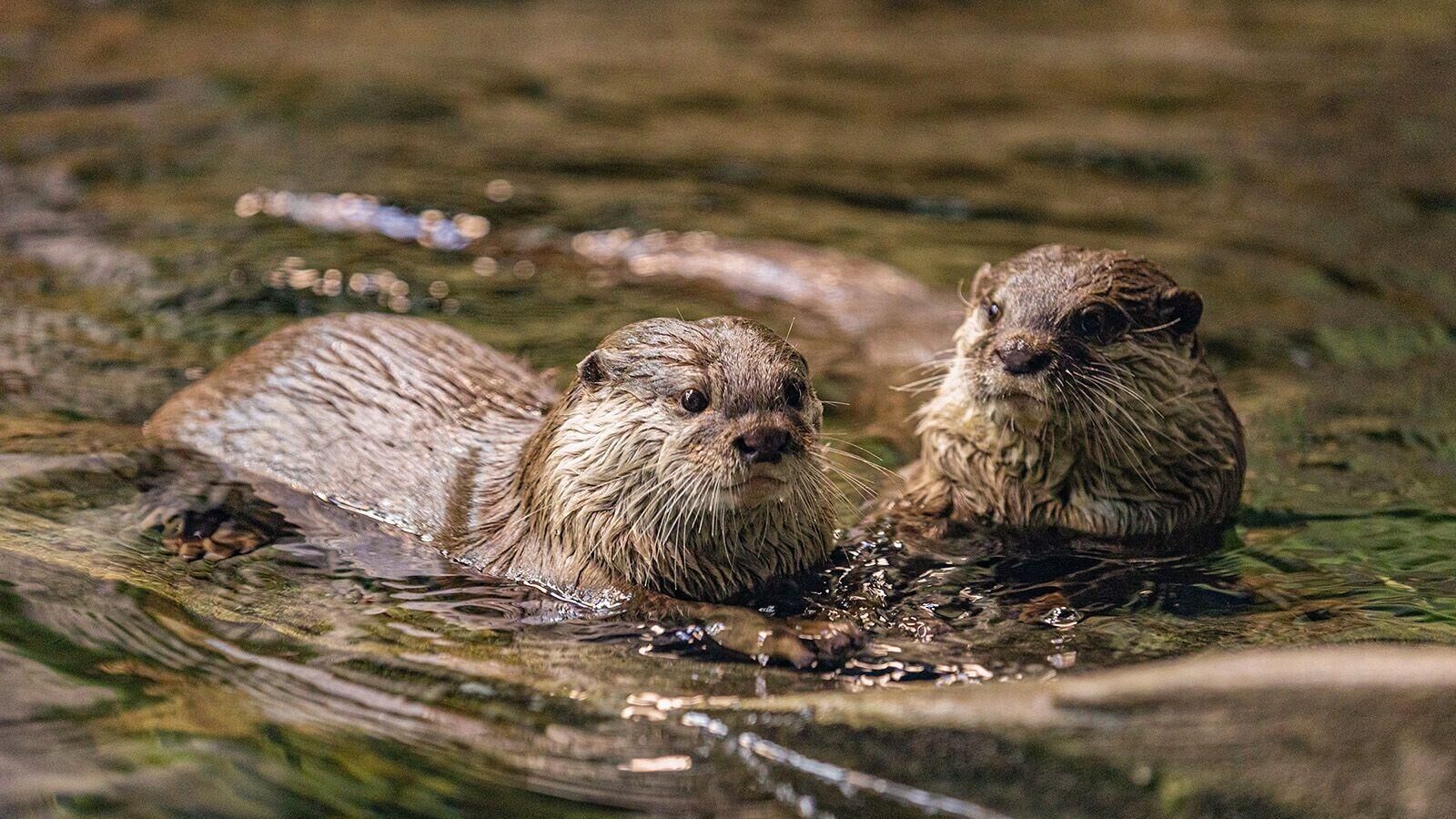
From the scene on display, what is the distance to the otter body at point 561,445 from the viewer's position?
3.37 metres

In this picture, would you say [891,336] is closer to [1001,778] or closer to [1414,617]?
[1414,617]

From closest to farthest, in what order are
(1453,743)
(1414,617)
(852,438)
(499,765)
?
(1453,743)
(499,765)
(1414,617)
(852,438)

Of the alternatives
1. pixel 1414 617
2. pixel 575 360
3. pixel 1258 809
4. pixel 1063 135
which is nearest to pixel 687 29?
pixel 1063 135

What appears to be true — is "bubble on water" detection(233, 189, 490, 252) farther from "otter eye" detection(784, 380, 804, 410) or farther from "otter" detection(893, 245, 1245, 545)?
"otter eye" detection(784, 380, 804, 410)

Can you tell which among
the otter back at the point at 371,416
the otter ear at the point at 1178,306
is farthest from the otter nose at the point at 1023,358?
the otter back at the point at 371,416

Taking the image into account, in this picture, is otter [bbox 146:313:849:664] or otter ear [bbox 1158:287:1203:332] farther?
otter ear [bbox 1158:287:1203:332]

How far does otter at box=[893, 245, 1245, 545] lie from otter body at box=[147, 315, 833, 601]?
0.68 meters

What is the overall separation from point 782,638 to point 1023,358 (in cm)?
106

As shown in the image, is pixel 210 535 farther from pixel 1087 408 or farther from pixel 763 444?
pixel 1087 408

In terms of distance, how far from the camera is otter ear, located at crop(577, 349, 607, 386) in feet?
11.6

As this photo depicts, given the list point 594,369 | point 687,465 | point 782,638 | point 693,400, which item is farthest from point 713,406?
point 782,638

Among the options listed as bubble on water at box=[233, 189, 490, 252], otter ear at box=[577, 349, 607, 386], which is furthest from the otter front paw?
bubble on water at box=[233, 189, 490, 252]

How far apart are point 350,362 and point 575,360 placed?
115 cm

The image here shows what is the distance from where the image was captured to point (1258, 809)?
2693 mm
